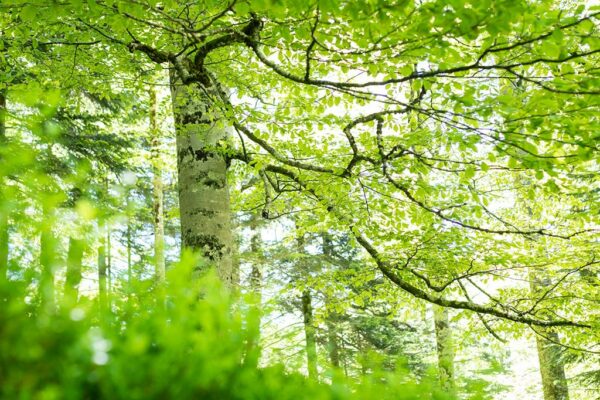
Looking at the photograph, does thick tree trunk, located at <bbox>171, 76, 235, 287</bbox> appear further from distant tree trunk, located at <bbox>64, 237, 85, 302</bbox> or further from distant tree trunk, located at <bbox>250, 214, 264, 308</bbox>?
distant tree trunk, located at <bbox>250, 214, 264, 308</bbox>

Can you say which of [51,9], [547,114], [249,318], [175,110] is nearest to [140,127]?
[175,110]

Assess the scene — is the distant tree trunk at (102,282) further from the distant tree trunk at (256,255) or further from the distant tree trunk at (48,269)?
the distant tree trunk at (256,255)

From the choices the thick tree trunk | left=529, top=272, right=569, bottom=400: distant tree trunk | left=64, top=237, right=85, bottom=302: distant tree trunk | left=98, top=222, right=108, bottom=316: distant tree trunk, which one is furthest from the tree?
left=529, top=272, right=569, bottom=400: distant tree trunk

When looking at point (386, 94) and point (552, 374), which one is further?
point (552, 374)

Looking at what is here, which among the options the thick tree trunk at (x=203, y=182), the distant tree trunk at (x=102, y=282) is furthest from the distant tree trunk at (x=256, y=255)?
the distant tree trunk at (x=102, y=282)

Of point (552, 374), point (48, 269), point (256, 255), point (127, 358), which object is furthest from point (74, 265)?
point (552, 374)

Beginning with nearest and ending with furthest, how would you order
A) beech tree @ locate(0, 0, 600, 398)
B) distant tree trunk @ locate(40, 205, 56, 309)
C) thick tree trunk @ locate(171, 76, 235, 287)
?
1. distant tree trunk @ locate(40, 205, 56, 309)
2. beech tree @ locate(0, 0, 600, 398)
3. thick tree trunk @ locate(171, 76, 235, 287)

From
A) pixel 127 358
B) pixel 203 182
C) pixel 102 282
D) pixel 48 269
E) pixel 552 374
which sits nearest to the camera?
pixel 127 358

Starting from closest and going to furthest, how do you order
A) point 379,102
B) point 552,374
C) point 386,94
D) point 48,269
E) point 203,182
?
point 48,269, point 386,94, point 203,182, point 379,102, point 552,374

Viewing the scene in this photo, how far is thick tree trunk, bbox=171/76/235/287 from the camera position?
13.8ft

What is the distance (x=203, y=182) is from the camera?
172 inches

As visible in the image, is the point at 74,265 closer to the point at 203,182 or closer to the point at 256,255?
the point at 203,182

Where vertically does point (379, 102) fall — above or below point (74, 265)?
above

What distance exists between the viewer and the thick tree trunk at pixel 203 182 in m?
4.19
